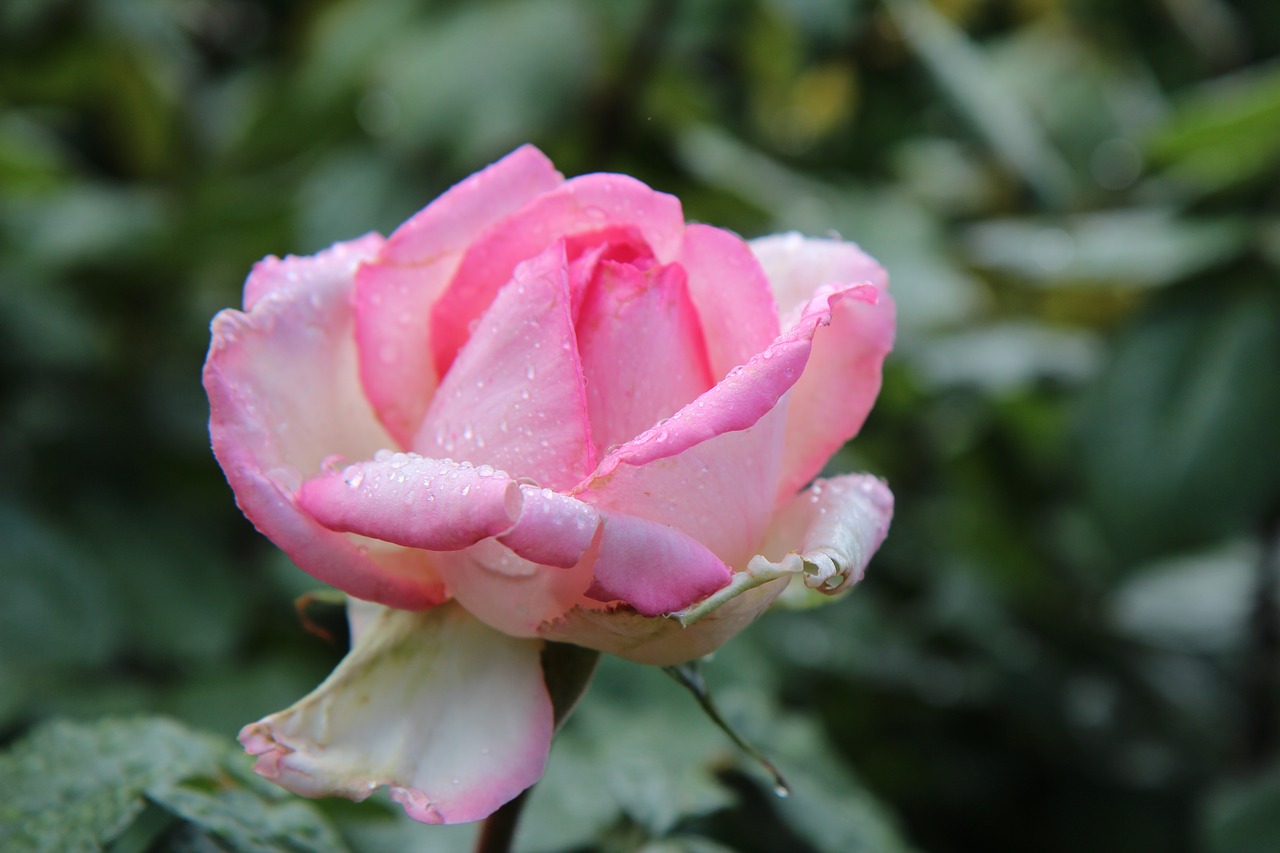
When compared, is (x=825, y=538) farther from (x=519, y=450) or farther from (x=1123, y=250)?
(x=1123, y=250)

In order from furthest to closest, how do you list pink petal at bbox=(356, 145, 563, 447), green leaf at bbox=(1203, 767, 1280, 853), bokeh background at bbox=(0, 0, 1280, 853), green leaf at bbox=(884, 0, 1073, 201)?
1. green leaf at bbox=(884, 0, 1073, 201)
2. bokeh background at bbox=(0, 0, 1280, 853)
3. green leaf at bbox=(1203, 767, 1280, 853)
4. pink petal at bbox=(356, 145, 563, 447)

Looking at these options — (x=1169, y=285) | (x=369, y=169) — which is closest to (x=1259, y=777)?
(x=1169, y=285)

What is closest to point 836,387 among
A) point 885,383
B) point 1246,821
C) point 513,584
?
point 513,584

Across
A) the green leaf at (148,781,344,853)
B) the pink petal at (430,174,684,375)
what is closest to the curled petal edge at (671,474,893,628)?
the pink petal at (430,174,684,375)

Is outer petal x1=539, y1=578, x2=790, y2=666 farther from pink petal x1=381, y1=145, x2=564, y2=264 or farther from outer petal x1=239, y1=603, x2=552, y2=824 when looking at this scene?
pink petal x1=381, y1=145, x2=564, y2=264

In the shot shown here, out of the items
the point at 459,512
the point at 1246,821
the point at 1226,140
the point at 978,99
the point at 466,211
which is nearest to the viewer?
the point at 459,512

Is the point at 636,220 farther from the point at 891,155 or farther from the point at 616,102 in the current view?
the point at 891,155

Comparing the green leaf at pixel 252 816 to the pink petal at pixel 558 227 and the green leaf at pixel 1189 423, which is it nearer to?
the pink petal at pixel 558 227
